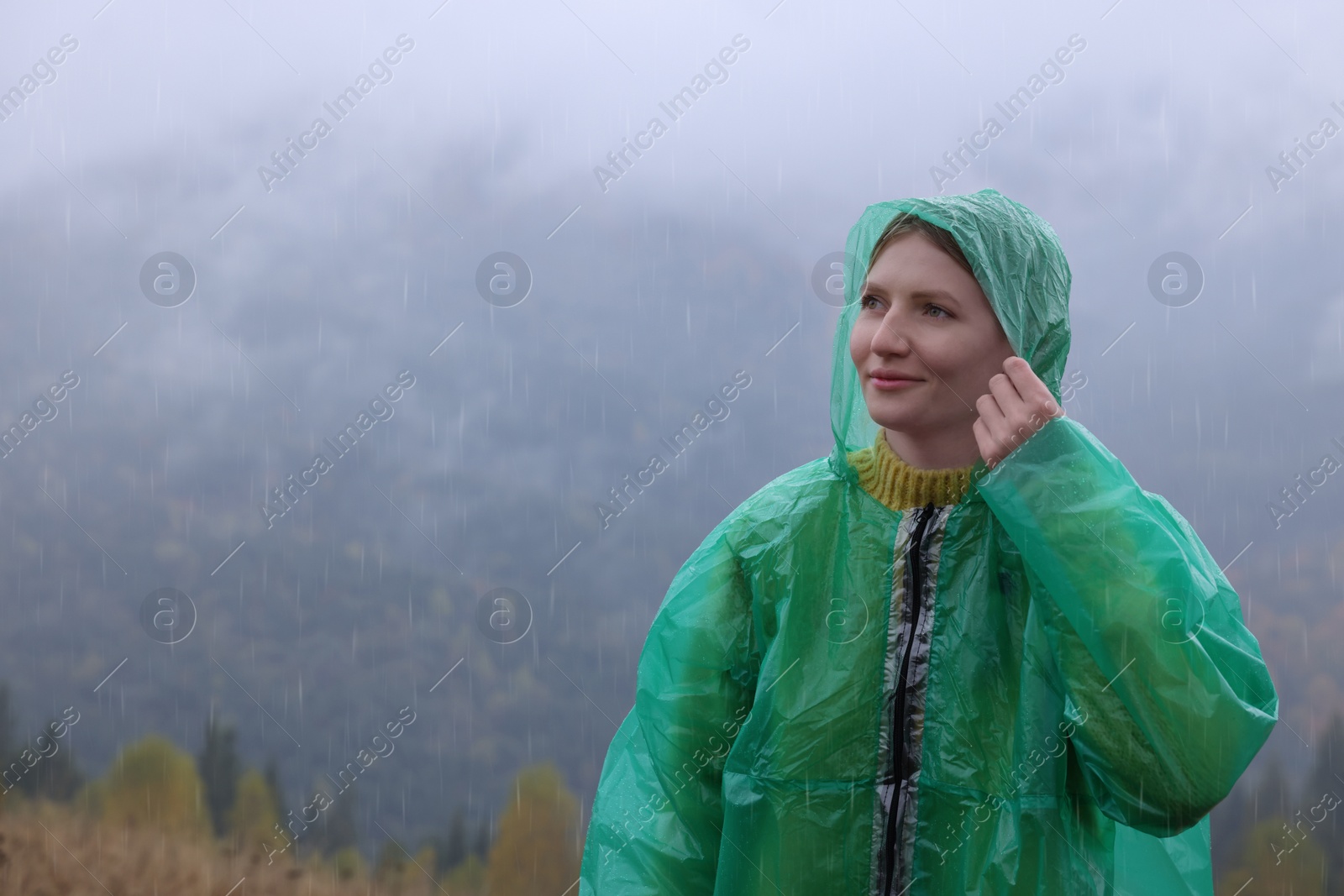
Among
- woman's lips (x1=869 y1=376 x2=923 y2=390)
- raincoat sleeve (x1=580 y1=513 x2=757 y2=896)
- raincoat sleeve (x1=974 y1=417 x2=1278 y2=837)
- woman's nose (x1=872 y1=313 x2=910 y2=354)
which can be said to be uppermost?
woman's nose (x1=872 y1=313 x2=910 y2=354)

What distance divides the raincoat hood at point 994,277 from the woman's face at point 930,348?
20 mm

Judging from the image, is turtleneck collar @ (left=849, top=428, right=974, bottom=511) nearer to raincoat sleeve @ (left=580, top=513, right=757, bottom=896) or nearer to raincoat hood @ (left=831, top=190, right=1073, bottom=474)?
raincoat hood @ (left=831, top=190, right=1073, bottom=474)

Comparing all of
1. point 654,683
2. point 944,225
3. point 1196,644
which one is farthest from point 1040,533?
point 654,683

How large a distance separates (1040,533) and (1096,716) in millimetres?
171

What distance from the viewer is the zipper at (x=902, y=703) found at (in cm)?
98

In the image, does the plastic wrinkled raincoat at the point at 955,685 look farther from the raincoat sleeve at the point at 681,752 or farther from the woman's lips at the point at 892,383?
the woman's lips at the point at 892,383

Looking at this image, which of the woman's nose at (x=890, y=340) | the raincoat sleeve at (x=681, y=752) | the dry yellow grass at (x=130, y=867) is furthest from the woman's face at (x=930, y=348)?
the dry yellow grass at (x=130, y=867)

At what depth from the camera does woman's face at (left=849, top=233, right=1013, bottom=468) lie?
1.00m

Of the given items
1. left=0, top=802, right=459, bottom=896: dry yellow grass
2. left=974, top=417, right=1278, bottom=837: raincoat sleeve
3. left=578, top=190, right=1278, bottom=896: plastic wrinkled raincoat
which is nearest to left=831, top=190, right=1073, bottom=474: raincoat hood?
left=578, top=190, right=1278, bottom=896: plastic wrinkled raincoat

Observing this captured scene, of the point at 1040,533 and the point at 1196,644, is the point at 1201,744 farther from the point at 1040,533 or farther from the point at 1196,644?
the point at 1040,533

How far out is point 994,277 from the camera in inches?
39.4

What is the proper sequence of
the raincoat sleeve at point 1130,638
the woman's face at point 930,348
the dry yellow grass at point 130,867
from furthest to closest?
1. the dry yellow grass at point 130,867
2. the woman's face at point 930,348
3. the raincoat sleeve at point 1130,638

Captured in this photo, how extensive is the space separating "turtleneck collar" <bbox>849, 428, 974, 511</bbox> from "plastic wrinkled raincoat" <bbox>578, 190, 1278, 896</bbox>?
0.01 m

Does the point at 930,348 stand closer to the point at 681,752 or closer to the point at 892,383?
the point at 892,383
